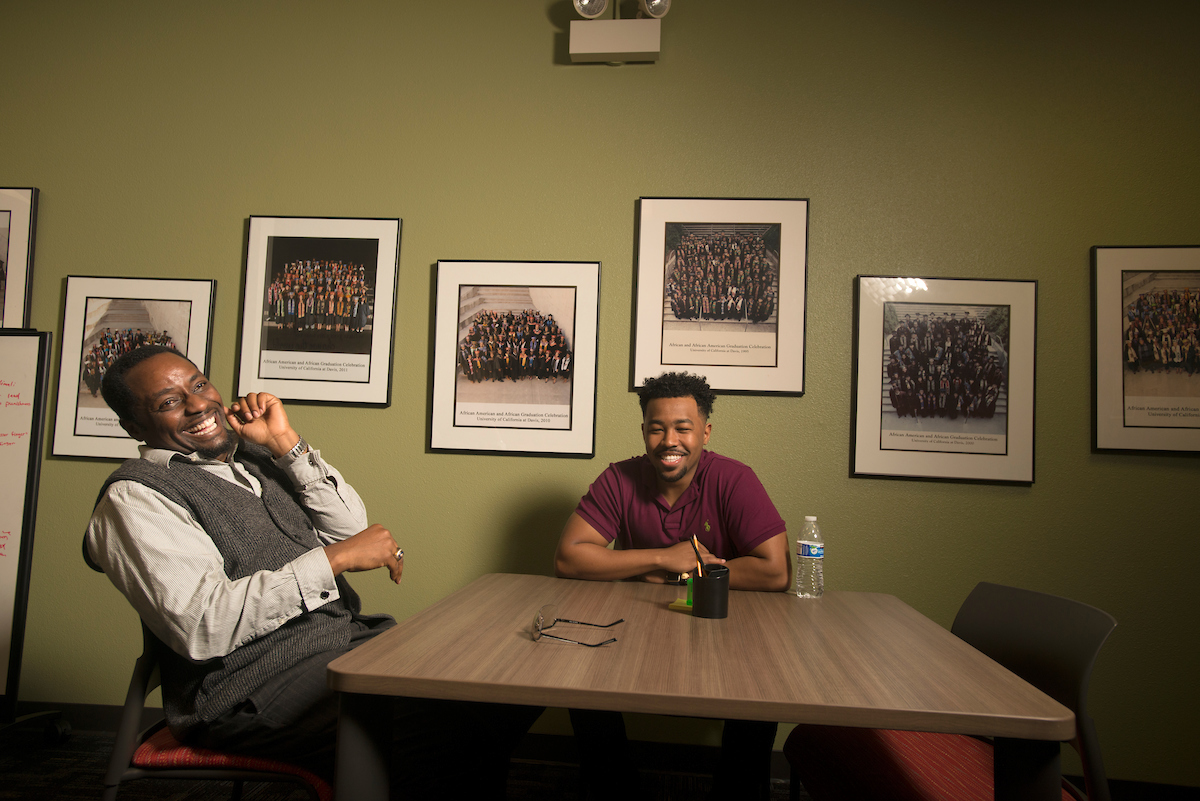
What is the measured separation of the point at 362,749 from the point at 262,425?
3.46 feet

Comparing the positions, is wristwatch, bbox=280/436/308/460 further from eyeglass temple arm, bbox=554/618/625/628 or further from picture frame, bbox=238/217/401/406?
eyeglass temple arm, bbox=554/618/625/628

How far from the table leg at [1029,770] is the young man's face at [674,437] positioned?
1147mm

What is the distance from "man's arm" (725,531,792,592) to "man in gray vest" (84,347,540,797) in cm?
66

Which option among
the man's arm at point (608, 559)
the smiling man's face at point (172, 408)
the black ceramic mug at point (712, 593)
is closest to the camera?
the black ceramic mug at point (712, 593)

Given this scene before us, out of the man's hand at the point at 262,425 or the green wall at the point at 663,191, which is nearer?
the man's hand at the point at 262,425

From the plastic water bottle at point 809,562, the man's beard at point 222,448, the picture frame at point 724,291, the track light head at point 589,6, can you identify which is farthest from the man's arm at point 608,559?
the track light head at point 589,6

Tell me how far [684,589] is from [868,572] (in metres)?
1.10

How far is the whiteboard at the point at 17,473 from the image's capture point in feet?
8.43

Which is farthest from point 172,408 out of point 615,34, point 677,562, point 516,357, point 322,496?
point 615,34

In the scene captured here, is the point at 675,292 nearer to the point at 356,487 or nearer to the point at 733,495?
the point at 733,495

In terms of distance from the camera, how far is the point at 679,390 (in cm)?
215

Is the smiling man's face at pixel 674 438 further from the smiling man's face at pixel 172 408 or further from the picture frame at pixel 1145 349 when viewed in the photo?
the picture frame at pixel 1145 349

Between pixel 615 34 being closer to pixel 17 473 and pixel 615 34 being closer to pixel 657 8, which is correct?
pixel 657 8

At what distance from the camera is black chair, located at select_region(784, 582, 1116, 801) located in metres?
1.32
